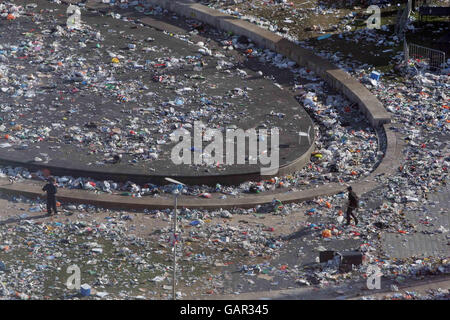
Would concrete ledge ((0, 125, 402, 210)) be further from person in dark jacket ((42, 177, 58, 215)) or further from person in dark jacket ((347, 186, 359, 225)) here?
person in dark jacket ((347, 186, 359, 225))

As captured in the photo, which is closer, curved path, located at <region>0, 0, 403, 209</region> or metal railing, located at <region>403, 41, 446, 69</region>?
curved path, located at <region>0, 0, 403, 209</region>

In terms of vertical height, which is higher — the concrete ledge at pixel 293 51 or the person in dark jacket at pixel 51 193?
the concrete ledge at pixel 293 51

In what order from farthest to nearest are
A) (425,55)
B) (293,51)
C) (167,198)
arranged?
1. (293,51)
2. (425,55)
3. (167,198)

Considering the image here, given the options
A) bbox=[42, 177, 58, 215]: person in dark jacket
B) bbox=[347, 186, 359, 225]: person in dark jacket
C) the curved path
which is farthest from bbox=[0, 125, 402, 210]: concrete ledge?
bbox=[347, 186, 359, 225]: person in dark jacket

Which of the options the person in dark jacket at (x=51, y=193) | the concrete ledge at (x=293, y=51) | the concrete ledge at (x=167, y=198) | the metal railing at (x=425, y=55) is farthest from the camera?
the metal railing at (x=425, y=55)

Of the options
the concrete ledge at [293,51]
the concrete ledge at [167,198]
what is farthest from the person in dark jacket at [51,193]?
the concrete ledge at [293,51]

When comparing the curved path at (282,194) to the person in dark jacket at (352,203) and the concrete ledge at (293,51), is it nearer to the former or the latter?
the concrete ledge at (293,51)

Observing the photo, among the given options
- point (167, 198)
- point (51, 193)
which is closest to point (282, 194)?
point (167, 198)

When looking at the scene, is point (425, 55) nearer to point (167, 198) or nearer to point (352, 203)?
point (352, 203)

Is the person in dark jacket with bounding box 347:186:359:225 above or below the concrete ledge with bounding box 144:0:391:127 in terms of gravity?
below

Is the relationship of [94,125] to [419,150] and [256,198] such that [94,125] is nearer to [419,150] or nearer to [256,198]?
[256,198]
